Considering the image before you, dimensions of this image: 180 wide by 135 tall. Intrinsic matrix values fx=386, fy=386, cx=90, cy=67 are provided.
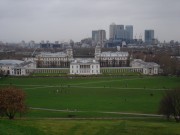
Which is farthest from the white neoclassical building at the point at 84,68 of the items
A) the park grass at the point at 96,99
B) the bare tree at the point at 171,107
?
the bare tree at the point at 171,107

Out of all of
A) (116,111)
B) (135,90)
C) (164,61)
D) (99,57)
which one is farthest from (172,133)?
(99,57)

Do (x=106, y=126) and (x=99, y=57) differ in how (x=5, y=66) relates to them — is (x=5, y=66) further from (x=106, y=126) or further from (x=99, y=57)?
(x=106, y=126)

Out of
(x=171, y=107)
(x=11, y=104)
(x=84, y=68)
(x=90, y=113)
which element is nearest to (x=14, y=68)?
(x=84, y=68)

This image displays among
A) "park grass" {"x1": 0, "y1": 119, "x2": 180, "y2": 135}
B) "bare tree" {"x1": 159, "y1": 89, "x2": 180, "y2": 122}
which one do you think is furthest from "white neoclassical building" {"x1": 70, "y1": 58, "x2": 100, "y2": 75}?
"park grass" {"x1": 0, "y1": 119, "x2": 180, "y2": 135}

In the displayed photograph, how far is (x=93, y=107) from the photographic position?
110 ft

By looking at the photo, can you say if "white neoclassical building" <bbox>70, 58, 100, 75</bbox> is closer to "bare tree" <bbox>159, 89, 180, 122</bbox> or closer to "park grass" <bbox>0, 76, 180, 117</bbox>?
"park grass" <bbox>0, 76, 180, 117</bbox>

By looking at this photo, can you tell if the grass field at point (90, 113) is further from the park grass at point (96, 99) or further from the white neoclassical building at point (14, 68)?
the white neoclassical building at point (14, 68)

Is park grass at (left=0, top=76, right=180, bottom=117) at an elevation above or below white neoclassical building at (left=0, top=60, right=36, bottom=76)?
below

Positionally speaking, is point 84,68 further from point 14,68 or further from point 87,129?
point 87,129

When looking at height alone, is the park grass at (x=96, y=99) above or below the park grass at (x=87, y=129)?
below

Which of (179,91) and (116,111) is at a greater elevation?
(179,91)

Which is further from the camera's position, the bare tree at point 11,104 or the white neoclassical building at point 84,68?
the white neoclassical building at point 84,68

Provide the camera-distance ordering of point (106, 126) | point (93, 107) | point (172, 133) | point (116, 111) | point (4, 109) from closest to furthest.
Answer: point (172, 133) < point (106, 126) < point (4, 109) < point (116, 111) < point (93, 107)

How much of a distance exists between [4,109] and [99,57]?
82.2m
